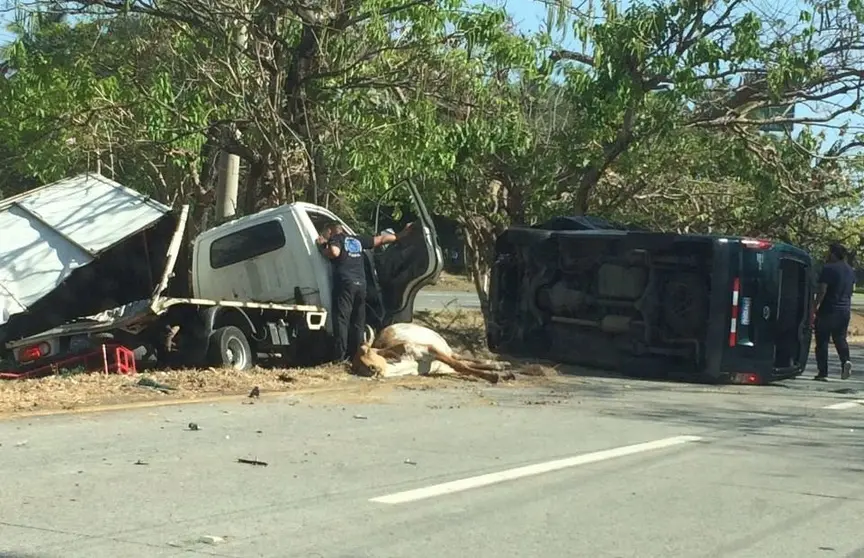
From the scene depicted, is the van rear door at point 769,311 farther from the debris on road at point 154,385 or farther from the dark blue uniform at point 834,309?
the debris on road at point 154,385

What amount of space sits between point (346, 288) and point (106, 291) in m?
3.50

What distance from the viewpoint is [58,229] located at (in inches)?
522

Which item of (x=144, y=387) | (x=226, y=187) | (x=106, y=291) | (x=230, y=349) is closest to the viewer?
(x=144, y=387)

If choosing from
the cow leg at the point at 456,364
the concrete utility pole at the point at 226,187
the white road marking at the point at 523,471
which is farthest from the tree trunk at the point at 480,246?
the white road marking at the point at 523,471

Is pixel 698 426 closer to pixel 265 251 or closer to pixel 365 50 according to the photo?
pixel 265 251

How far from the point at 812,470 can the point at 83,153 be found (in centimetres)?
1094

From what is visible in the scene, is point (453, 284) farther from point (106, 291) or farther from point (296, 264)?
point (296, 264)

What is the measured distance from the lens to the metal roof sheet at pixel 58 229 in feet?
41.5

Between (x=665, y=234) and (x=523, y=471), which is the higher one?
(x=665, y=234)

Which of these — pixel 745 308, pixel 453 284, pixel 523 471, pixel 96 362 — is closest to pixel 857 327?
pixel 745 308

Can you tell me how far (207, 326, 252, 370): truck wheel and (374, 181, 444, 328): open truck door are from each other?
76.8 inches

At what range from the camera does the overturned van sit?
505 inches

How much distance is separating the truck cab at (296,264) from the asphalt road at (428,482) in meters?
2.67

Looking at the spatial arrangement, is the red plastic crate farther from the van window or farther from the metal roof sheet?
the van window
